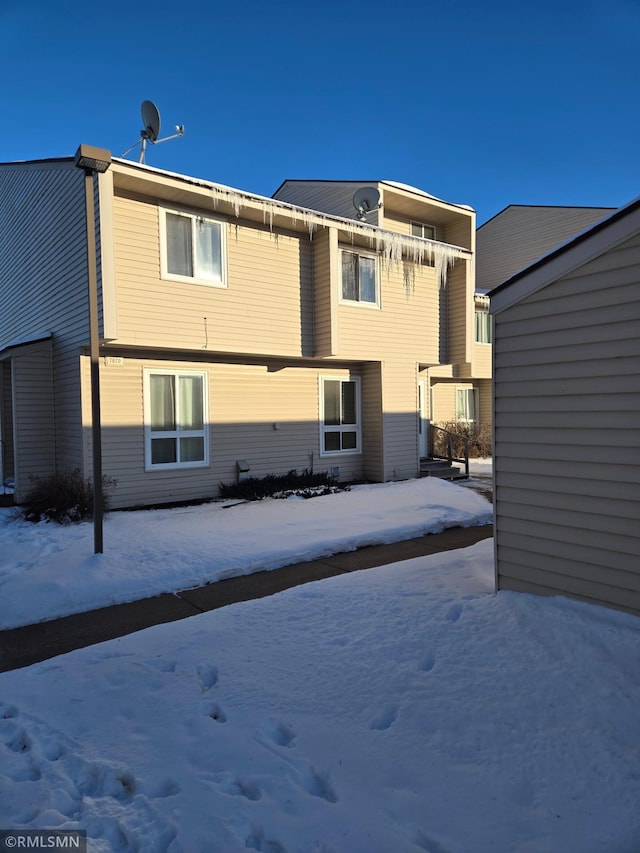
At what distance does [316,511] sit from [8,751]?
6.79 meters

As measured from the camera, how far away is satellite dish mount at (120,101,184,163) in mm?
10406

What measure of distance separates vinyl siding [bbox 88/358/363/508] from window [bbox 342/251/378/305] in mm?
1802

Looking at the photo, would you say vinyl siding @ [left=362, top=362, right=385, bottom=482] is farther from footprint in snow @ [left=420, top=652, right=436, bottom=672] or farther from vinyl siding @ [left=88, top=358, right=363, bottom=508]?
footprint in snow @ [left=420, top=652, right=436, bottom=672]

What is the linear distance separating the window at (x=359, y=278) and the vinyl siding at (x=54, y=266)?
5.60 m

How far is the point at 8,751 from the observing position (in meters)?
2.83

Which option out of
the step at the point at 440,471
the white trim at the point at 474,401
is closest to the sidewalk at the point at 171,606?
the step at the point at 440,471

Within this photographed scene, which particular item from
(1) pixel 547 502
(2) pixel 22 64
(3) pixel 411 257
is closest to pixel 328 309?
(3) pixel 411 257

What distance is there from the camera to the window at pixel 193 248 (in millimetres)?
9875

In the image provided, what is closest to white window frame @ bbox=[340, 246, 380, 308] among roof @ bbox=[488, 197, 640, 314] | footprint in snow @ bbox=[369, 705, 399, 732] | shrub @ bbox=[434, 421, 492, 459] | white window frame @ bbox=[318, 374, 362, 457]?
white window frame @ bbox=[318, 374, 362, 457]

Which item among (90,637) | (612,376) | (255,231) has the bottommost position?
(90,637)

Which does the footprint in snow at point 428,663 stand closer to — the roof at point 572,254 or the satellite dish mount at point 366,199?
the roof at point 572,254

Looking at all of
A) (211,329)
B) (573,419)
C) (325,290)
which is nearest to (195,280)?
(211,329)

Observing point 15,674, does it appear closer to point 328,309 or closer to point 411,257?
point 328,309

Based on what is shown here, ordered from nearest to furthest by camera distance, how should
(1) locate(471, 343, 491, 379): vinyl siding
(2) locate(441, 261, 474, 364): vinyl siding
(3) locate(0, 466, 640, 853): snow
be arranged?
(3) locate(0, 466, 640, 853): snow → (2) locate(441, 261, 474, 364): vinyl siding → (1) locate(471, 343, 491, 379): vinyl siding
